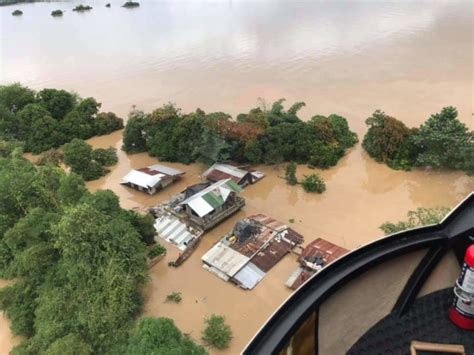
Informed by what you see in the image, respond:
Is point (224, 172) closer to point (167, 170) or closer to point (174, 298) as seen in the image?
point (167, 170)

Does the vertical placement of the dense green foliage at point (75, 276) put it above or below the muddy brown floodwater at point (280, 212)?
above

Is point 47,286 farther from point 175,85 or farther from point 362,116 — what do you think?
point 175,85

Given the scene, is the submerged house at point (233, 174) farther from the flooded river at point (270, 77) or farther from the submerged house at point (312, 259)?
the submerged house at point (312, 259)

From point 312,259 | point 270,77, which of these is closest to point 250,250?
point 312,259

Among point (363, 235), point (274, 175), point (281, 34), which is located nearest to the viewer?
point (363, 235)

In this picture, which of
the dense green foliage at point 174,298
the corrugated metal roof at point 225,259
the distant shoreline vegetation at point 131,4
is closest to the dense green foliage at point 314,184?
the corrugated metal roof at point 225,259

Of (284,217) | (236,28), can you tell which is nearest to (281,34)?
(236,28)

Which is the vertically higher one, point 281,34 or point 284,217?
point 281,34
